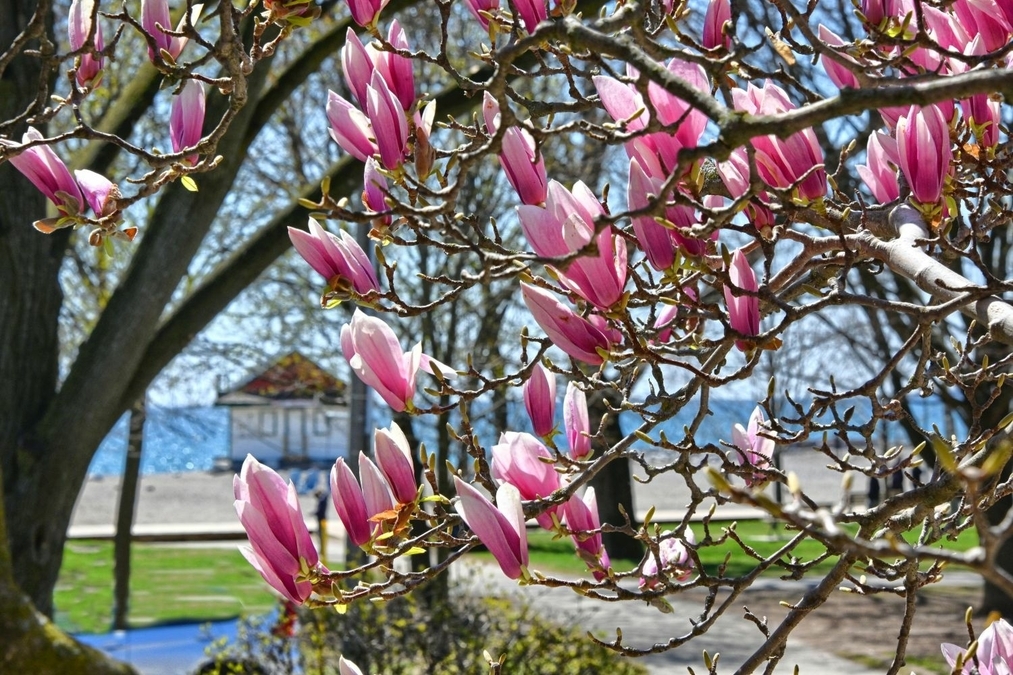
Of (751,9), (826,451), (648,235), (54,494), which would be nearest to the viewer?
(648,235)

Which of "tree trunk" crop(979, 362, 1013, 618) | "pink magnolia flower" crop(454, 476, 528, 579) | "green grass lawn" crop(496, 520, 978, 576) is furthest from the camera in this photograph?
"green grass lawn" crop(496, 520, 978, 576)

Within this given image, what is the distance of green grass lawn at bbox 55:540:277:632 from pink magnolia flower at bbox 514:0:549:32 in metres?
11.5

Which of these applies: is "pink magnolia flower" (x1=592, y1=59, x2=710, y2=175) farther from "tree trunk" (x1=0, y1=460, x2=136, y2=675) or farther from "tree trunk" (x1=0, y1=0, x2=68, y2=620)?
"tree trunk" (x1=0, y1=0, x2=68, y2=620)

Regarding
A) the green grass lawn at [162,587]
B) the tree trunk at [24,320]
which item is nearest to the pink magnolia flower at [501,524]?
the tree trunk at [24,320]

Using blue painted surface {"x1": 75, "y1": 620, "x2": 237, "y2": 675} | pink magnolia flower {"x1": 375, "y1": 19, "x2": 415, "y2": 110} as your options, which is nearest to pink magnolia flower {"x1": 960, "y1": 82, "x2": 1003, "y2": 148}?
pink magnolia flower {"x1": 375, "y1": 19, "x2": 415, "y2": 110}

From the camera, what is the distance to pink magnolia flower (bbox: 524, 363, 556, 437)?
1.95m

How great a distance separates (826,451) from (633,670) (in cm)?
603

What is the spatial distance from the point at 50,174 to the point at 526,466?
0.93 m

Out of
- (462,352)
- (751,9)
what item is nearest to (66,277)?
(462,352)

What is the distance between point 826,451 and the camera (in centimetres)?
211

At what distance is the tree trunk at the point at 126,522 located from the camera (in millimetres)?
13945

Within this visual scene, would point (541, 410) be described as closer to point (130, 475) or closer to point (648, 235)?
point (648, 235)

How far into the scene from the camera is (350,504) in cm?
166

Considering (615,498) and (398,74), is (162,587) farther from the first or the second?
(398,74)
